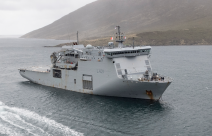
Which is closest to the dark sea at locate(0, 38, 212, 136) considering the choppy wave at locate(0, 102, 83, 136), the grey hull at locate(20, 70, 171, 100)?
the choppy wave at locate(0, 102, 83, 136)

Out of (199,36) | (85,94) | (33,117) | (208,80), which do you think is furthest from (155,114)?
(199,36)

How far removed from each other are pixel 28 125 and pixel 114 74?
15.9m

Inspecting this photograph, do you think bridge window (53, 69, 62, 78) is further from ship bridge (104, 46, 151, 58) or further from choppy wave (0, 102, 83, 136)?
ship bridge (104, 46, 151, 58)

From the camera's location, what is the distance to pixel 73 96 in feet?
139

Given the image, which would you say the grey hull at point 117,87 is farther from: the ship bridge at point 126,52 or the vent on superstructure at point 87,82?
the ship bridge at point 126,52

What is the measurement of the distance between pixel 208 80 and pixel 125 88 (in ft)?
80.2

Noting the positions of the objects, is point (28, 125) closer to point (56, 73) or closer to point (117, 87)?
point (117, 87)

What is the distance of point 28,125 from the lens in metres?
29.9

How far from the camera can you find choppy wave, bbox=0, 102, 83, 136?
90.8ft

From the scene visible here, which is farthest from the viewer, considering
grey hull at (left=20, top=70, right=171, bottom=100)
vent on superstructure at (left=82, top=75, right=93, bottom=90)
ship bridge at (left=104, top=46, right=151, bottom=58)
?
vent on superstructure at (left=82, top=75, right=93, bottom=90)

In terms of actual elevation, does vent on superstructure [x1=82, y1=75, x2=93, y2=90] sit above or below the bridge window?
below

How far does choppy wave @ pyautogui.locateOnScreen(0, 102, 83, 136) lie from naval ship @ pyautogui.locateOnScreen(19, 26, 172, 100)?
1192 cm

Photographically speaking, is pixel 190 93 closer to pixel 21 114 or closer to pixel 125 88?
pixel 125 88

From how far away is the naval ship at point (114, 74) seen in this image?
36.8 metres
